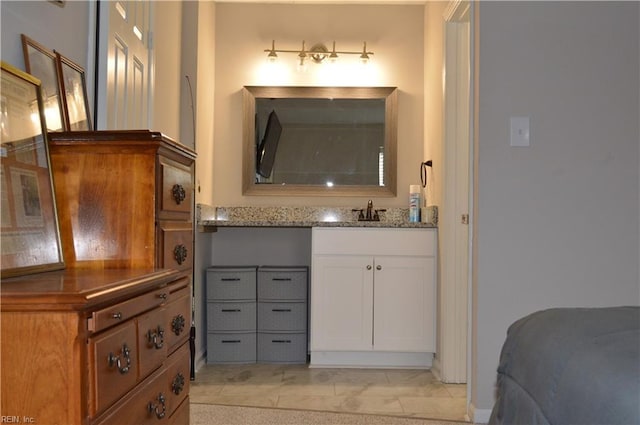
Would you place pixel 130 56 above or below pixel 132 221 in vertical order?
above

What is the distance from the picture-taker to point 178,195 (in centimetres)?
151

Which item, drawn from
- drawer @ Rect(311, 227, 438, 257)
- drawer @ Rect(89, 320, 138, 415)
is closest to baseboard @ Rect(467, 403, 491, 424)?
drawer @ Rect(311, 227, 438, 257)

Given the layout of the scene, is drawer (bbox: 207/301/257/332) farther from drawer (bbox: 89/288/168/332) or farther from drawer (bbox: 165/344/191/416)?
drawer (bbox: 89/288/168/332)

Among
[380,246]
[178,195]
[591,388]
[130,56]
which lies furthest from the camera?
[380,246]

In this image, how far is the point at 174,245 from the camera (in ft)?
4.82

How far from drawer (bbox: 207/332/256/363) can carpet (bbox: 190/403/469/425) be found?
80 centimetres

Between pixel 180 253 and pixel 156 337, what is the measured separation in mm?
365

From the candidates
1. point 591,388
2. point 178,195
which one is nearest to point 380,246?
point 178,195

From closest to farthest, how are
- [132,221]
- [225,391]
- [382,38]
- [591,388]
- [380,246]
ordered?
[591,388] < [132,221] < [225,391] < [380,246] < [382,38]

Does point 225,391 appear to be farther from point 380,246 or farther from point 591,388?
point 591,388

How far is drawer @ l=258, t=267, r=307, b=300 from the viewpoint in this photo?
3.30 metres

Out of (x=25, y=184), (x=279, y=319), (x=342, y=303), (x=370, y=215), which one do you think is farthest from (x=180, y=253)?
(x=370, y=215)

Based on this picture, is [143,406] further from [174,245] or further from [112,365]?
[174,245]

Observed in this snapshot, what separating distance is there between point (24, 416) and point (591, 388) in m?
0.90
